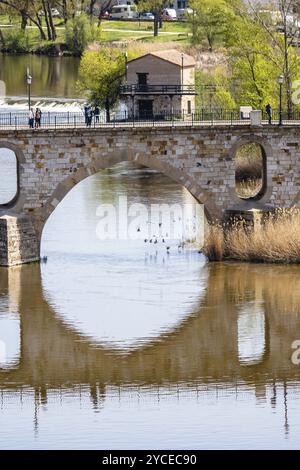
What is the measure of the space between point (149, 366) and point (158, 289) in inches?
430

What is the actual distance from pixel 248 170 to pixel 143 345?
35.0 m

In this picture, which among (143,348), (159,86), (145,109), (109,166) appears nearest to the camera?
(143,348)

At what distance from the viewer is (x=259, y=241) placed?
80.2 meters

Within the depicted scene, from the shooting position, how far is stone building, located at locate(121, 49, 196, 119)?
324ft

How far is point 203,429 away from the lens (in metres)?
56.9

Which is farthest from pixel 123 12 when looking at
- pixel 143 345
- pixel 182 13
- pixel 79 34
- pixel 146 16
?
Result: pixel 143 345

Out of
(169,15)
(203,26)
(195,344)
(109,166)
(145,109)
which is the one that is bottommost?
(195,344)

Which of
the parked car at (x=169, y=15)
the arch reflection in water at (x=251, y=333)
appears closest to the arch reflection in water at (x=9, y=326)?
the arch reflection in water at (x=251, y=333)

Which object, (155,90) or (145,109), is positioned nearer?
(155,90)

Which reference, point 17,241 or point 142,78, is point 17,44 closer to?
point 142,78

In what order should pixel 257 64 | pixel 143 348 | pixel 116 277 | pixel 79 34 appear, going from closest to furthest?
pixel 143 348 < pixel 116 277 < pixel 257 64 < pixel 79 34
